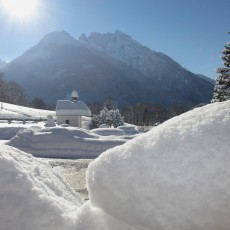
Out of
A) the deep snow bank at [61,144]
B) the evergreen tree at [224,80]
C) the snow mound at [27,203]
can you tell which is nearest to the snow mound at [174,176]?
the snow mound at [27,203]

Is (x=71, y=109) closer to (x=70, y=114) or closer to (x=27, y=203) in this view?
(x=70, y=114)

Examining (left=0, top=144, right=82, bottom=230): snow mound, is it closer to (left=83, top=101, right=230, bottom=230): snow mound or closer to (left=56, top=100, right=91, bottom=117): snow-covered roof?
(left=83, top=101, right=230, bottom=230): snow mound

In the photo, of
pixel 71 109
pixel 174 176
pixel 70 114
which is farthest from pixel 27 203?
pixel 71 109

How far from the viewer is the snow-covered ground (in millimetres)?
2068

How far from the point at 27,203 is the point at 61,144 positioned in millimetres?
20781

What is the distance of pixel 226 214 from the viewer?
2080 millimetres

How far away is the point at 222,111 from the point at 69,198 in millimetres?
1678

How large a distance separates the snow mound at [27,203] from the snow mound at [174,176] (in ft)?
1.43

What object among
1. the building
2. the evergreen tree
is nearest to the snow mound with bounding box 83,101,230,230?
the evergreen tree

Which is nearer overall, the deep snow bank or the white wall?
the deep snow bank

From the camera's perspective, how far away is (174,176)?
211cm

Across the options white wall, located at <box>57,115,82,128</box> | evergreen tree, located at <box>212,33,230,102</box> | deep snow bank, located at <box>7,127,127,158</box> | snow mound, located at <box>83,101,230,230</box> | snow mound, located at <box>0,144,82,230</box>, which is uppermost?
evergreen tree, located at <box>212,33,230,102</box>

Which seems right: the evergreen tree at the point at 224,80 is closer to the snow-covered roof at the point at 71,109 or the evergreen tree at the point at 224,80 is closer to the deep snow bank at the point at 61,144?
the deep snow bank at the point at 61,144

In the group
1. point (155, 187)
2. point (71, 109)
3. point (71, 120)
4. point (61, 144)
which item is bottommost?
point (61, 144)
